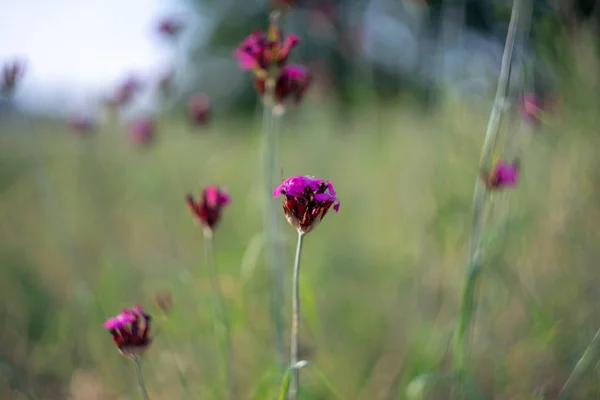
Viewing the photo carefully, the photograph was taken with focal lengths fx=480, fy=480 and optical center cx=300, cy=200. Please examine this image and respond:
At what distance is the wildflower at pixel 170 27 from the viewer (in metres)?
1.99

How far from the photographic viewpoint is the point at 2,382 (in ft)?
5.24

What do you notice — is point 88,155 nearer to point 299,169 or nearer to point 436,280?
point 299,169

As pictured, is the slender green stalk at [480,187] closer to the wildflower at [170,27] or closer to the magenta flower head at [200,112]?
the magenta flower head at [200,112]

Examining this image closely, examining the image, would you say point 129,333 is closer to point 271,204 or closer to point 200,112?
point 271,204

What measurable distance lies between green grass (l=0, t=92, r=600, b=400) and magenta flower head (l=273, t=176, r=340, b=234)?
367 mm

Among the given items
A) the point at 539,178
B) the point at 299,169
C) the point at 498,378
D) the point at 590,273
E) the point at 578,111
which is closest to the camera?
the point at 498,378

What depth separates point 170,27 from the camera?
6.57 ft

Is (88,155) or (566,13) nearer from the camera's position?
(566,13)

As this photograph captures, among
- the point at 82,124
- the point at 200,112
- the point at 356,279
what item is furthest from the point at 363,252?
the point at 82,124

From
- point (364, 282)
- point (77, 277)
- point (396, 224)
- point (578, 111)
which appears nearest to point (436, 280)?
point (364, 282)

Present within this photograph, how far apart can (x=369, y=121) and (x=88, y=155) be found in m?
1.86

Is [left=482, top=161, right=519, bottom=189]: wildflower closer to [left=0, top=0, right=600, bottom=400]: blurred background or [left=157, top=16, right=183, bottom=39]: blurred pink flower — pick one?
[left=0, top=0, right=600, bottom=400]: blurred background

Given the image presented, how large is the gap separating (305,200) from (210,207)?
0.32m

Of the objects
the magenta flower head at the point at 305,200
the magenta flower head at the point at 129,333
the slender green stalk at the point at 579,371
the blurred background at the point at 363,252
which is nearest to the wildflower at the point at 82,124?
the blurred background at the point at 363,252
